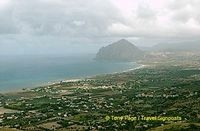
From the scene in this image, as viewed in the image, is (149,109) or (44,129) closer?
(44,129)

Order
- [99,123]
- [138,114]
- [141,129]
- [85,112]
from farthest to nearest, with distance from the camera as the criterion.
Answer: [85,112] → [138,114] → [99,123] → [141,129]

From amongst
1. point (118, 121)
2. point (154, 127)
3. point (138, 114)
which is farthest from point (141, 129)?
point (138, 114)

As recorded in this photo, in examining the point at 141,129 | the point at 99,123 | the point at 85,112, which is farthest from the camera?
the point at 85,112

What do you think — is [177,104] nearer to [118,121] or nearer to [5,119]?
[118,121]

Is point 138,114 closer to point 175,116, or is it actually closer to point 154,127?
point 175,116

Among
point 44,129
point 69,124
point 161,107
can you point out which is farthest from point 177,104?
point 44,129

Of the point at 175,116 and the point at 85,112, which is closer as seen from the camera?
the point at 175,116

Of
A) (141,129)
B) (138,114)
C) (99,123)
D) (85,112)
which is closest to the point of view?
(141,129)

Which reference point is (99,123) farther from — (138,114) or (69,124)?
(138,114)

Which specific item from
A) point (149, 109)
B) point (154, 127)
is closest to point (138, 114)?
point (149, 109)
